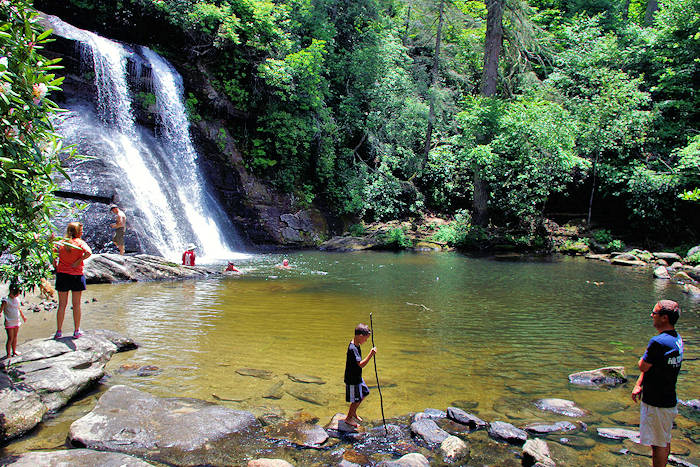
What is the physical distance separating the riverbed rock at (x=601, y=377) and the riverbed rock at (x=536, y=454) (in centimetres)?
215

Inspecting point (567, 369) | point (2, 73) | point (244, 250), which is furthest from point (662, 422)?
point (244, 250)

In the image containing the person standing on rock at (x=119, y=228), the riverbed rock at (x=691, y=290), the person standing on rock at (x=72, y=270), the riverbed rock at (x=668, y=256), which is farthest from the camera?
the riverbed rock at (x=668, y=256)

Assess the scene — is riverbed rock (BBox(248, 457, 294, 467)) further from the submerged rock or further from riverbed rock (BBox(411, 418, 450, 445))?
the submerged rock

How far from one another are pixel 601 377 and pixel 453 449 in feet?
10.0

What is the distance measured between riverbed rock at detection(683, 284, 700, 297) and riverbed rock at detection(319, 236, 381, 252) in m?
11.9

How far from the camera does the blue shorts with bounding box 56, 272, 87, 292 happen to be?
596 cm

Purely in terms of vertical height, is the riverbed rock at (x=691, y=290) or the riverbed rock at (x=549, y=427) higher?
the riverbed rock at (x=691, y=290)

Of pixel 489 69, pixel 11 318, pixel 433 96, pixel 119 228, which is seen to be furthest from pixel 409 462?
pixel 433 96

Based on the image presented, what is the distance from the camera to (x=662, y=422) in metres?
3.85

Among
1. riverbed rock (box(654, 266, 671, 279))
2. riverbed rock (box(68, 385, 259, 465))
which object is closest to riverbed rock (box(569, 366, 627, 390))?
riverbed rock (box(68, 385, 259, 465))

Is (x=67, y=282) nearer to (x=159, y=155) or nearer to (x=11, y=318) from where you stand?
(x=11, y=318)

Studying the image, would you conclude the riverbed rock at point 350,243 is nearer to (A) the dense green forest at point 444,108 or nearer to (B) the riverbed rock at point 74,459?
(A) the dense green forest at point 444,108

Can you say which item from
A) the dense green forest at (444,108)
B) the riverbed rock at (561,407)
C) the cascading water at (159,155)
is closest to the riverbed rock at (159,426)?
the riverbed rock at (561,407)

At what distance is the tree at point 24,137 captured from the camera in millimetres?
3766
